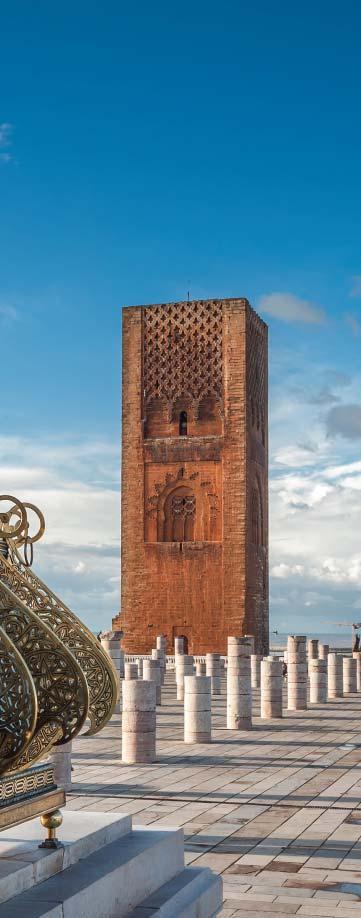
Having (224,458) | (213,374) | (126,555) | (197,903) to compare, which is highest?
(213,374)

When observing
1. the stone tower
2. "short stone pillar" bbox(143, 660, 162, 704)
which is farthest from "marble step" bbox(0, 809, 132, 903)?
the stone tower

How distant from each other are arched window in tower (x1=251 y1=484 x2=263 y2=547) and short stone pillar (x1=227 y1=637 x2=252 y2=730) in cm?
1927

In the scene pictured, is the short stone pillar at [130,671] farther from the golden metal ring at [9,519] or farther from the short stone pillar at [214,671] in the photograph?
the golden metal ring at [9,519]

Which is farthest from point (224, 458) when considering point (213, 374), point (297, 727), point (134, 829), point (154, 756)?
point (134, 829)

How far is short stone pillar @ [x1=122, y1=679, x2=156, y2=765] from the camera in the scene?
9.18 meters

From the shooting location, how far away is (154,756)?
941cm

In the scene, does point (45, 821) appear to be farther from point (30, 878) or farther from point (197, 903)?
point (197, 903)

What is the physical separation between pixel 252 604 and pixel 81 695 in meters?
27.9

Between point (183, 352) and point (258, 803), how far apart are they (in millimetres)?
25406

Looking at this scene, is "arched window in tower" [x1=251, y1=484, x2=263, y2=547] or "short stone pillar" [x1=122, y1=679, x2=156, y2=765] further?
"arched window in tower" [x1=251, y1=484, x2=263, y2=547]

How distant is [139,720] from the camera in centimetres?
920

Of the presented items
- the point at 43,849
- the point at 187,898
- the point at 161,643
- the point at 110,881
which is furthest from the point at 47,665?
the point at 161,643

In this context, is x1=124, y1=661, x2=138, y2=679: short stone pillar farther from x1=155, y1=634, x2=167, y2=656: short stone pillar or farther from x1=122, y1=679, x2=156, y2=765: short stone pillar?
x1=155, y1=634, x2=167, y2=656: short stone pillar

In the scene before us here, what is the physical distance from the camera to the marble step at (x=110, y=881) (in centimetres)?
322
